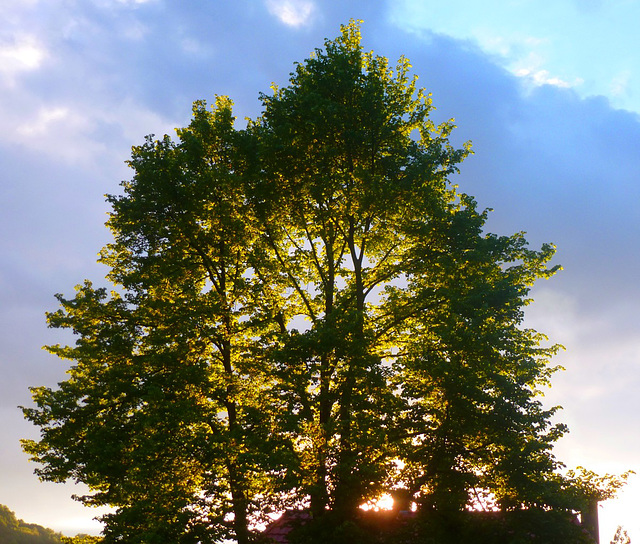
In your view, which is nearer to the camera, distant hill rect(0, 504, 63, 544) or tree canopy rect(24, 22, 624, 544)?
tree canopy rect(24, 22, 624, 544)

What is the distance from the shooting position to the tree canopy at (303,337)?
18469 mm

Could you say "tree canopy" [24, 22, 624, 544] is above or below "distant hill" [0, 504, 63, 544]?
above

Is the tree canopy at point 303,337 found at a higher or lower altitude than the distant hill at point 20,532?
higher

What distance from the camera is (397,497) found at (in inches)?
722

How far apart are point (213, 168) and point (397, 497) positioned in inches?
591

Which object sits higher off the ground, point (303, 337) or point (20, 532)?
point (303, 337)

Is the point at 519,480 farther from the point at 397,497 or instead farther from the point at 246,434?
the point at 246,434

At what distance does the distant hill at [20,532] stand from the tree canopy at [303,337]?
146m

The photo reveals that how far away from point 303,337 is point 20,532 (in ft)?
547

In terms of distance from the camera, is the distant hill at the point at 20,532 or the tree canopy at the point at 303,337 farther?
the distant hill at the point at 20,532

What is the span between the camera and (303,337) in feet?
61.0

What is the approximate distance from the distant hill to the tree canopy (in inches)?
5756

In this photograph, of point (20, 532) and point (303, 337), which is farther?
point (20, 532)

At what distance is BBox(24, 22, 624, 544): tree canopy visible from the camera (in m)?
18.5
